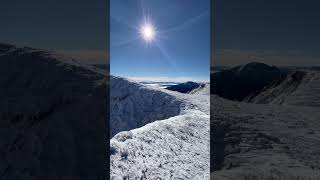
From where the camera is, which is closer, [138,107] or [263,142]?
[263,142]

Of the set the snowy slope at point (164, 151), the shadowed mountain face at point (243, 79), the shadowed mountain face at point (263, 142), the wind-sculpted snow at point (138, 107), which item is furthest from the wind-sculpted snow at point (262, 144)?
the shadowed mountain face at point (243, 79)

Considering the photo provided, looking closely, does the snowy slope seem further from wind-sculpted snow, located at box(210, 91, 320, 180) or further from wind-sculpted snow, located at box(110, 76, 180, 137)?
wind-sculpted snow, located at box(110, 76, 180, 137)

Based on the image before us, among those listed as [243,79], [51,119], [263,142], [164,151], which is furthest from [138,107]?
[243,79]

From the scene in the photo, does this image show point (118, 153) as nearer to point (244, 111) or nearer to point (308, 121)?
point (244, 111)

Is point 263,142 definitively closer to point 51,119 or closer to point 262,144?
point 262,144

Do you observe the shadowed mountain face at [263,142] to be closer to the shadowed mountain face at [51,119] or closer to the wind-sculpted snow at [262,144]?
the wind-sculpted snow at [262,144]
